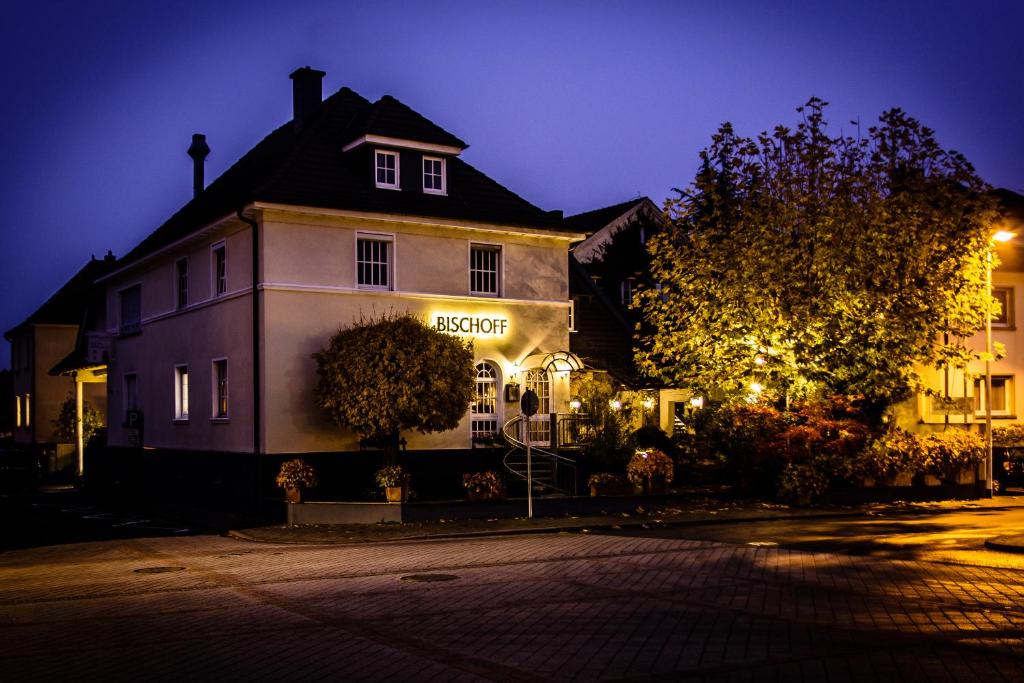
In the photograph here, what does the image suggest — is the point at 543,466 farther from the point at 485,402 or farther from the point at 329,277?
the point at 329,277

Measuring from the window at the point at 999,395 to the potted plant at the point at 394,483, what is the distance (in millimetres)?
22183

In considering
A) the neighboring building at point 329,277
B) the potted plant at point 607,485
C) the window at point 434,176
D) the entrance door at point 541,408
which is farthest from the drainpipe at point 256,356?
the potted plant at point 607,485

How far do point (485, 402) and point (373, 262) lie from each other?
15.9ft

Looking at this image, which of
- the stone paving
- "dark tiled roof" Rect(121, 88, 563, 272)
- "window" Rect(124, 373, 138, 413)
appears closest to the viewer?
the stone paving

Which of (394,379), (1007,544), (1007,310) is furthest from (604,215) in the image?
(1007,544)

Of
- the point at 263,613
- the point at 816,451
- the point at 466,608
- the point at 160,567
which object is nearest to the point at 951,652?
the point at 466,608

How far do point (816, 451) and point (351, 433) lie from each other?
37.1ft

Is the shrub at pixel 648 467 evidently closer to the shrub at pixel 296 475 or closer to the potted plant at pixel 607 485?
the potted plant at pixel 607 485

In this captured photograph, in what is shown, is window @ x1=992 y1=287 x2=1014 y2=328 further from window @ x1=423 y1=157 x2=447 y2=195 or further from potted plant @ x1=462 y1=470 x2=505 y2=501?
potted plant @ x1=462 y1=470 x2=505 y2=501

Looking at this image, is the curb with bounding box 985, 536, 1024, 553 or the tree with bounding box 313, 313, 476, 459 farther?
the tree with bounding box 313, 313, 476, 459

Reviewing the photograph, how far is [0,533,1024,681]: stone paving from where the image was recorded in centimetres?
890

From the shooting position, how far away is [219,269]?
94.4 feet

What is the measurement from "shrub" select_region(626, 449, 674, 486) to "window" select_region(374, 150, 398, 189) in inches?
367

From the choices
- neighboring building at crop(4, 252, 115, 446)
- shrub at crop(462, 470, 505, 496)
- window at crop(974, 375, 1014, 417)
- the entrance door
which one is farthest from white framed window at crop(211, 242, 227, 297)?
window at crop(974, 375, 1014, 417)
